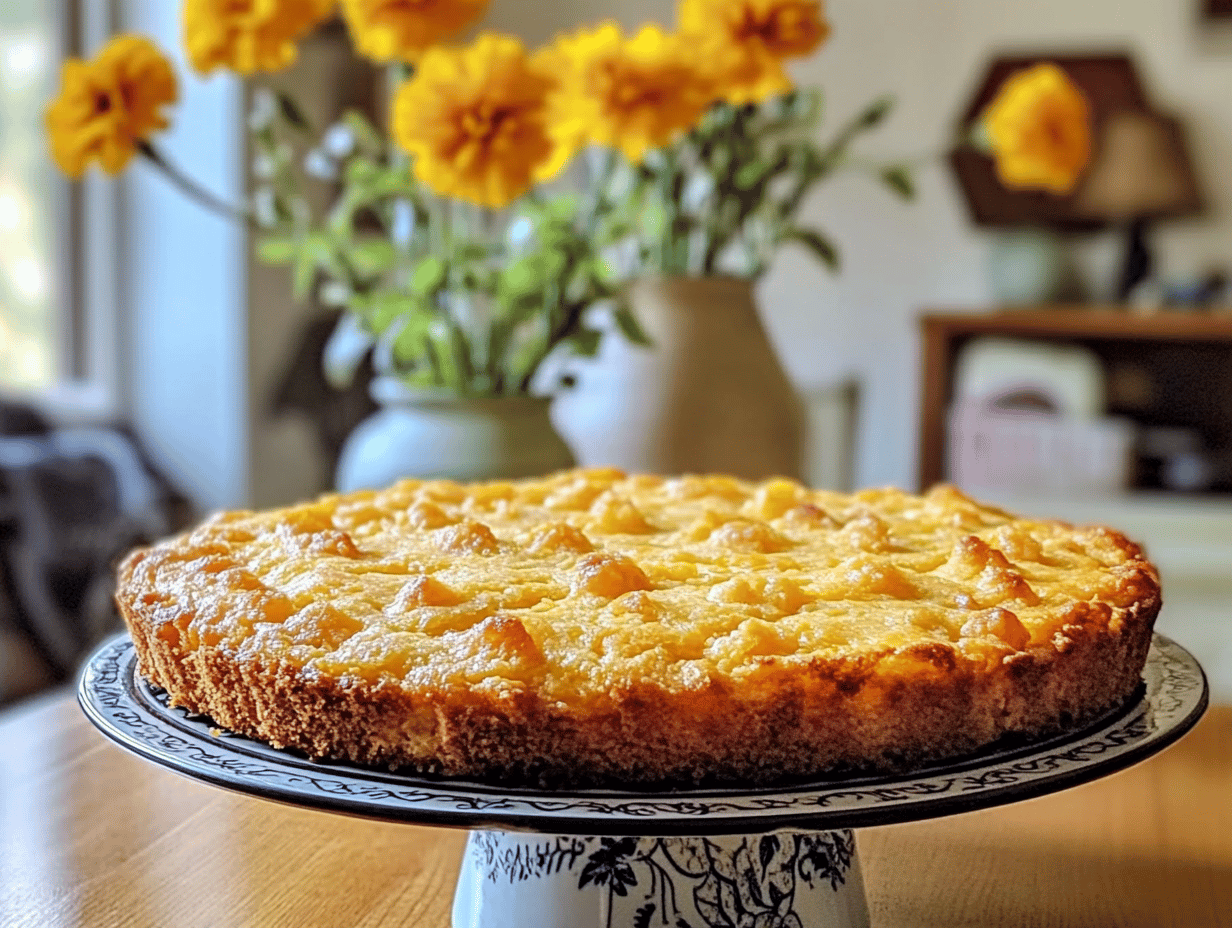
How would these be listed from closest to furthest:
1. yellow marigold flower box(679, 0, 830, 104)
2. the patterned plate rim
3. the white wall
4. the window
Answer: the patterned plate rim
yellow marigold flower box(679, 0, 830, 104)
the window
the white wall

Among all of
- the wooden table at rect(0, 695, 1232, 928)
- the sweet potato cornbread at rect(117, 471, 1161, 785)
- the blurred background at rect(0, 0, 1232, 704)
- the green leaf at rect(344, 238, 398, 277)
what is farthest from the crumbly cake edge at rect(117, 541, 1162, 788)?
the blurred background at rect(0, 0, 1232, 704)

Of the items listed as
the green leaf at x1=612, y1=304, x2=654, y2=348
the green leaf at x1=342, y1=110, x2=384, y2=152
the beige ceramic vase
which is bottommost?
the beige ceramic vase

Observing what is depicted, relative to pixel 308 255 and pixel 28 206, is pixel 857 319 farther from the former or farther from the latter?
pixel 308 255

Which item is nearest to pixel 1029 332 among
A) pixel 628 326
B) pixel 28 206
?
pixel 28 206

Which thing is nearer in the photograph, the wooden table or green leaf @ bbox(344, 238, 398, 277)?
the wooden table

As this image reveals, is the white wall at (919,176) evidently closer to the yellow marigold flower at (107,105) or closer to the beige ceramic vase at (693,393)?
the beige ceramic vase at (693,393)

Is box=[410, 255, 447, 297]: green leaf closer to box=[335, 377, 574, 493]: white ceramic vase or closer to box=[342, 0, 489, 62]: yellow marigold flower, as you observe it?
box=[335, 377, 574, 493]: white ceramic vase

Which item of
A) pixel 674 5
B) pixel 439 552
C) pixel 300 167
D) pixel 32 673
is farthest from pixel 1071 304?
pixel 439 552

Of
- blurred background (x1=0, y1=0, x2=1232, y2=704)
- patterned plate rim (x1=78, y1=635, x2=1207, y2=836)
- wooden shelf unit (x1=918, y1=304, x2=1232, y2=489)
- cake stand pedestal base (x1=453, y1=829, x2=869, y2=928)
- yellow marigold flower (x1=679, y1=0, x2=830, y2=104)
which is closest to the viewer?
patterned plate rim (x1=78, y1=635, x2=1207, y2=836)
